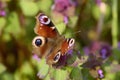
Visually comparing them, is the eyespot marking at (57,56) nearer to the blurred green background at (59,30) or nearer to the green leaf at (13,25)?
the blurred green background at (59,30)

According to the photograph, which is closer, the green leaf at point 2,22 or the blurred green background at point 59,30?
the blurred green background at point 59,30

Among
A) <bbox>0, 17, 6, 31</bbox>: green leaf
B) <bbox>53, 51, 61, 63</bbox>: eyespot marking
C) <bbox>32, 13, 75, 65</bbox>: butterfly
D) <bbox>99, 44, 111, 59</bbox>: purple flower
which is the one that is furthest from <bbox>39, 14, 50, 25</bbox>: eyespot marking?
<bbox>99, 44, 111, 59</bbox>: purple flower

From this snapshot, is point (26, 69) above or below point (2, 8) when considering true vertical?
below

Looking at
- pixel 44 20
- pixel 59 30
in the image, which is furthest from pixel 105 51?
pixel 44 20

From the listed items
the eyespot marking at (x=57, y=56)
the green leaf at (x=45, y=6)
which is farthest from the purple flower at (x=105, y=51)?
the eyespot marking at (x=57, y=56)

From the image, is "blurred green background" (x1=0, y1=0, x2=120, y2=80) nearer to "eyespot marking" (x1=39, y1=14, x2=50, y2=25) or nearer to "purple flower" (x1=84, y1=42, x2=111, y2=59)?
"purple flower" (x1=84, y1=42, x2=111, y2=59)

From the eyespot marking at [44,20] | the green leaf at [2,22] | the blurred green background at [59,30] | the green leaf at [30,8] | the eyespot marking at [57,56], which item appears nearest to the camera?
the eyespot marking at [57,56]

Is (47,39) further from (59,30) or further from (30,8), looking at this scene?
(30,8)

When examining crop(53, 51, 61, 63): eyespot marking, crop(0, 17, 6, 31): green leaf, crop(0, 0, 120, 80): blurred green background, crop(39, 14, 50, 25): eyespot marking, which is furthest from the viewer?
crop(0, 17, 6, 31): green leaf
